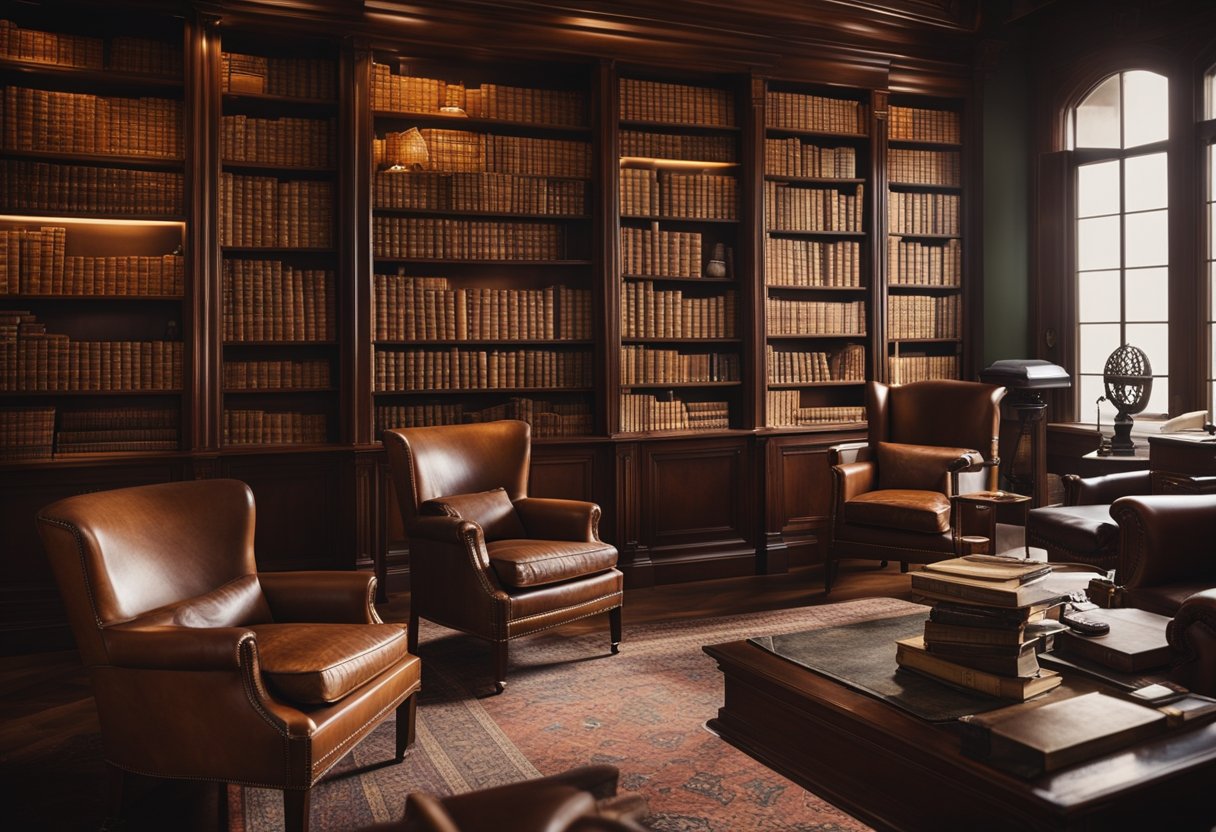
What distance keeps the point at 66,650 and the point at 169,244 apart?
2.08 m

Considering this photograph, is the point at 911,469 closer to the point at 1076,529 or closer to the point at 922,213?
the point at 1076,529

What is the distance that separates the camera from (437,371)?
541cm

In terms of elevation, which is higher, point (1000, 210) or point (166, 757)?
point (1000, 210)

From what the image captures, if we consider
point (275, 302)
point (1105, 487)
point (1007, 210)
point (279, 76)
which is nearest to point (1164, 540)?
point (1105, 487)

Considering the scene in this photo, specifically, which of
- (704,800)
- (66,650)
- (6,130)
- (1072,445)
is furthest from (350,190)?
(1072,445)

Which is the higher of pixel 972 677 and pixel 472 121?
pixel 472 121

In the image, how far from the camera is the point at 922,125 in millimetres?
6504

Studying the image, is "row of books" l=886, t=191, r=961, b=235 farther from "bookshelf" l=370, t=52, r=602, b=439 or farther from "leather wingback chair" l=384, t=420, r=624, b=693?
"leather wingback chair" l=384, t=420, r=624, b=693

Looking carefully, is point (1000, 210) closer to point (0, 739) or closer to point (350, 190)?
point (350, 190)

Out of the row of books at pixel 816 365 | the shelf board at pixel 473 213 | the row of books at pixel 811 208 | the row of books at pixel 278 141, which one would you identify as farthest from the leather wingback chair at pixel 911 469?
the row of books at pixel 278 141

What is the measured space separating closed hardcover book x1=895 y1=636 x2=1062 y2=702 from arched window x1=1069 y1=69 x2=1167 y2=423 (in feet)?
14.4

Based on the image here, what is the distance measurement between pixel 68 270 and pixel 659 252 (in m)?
3.14

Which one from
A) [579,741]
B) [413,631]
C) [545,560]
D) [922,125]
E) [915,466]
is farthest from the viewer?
[922,125]

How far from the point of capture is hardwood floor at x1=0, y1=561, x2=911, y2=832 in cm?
274
